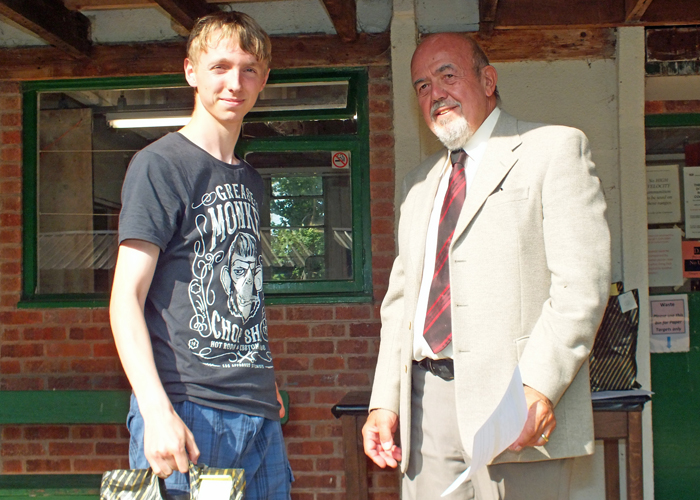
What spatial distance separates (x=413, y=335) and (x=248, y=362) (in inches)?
26.3

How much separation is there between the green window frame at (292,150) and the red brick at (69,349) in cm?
25

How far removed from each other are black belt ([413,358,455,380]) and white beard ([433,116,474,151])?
0.75 meters

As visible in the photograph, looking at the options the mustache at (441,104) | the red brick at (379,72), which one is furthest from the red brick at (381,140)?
the mustache at (441,104)

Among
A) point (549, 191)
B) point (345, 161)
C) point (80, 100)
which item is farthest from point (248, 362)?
point (80, 100)

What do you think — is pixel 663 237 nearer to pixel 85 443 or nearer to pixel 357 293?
pixel 357 293

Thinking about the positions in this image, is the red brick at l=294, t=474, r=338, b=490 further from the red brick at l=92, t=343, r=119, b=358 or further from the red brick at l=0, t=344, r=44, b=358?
the red brick at l=0, t=344, r=44, b=358

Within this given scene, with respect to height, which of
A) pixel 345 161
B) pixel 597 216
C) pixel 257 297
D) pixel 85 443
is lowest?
pixel 85 443

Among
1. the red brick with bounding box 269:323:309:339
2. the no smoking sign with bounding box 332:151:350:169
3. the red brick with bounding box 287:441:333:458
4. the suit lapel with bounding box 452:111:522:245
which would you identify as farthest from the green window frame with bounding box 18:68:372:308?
the suit lapel with bounding box 452:111:522:245

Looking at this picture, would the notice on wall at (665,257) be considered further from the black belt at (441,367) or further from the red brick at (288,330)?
the black belt at (441,367)

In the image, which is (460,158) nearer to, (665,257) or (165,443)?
(165,443)

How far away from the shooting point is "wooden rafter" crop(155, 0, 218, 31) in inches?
136

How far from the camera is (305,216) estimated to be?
169 inches

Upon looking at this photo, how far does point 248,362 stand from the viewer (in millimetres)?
1773

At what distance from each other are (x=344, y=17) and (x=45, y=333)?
8.91ft
